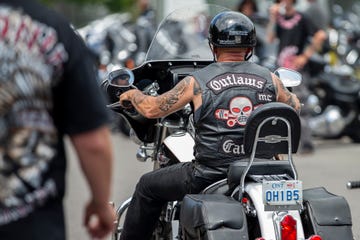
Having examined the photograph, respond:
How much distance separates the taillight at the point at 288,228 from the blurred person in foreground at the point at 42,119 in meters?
1.47

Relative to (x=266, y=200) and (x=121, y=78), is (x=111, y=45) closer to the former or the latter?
(x=121, y=78)

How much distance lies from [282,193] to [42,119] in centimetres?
173

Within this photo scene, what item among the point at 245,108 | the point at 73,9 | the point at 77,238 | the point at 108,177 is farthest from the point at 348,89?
the point at 73,9

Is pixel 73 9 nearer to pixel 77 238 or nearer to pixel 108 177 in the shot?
pixel 77 238

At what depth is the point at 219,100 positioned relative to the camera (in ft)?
17.9

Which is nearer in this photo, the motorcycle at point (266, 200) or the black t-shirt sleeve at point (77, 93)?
the black t-shirt sleeve at point (77, 93)

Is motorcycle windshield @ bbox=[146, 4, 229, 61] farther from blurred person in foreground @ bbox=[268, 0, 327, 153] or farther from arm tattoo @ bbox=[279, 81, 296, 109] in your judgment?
blurred person in foreground @ bbox=[268, 0, 327, 153]

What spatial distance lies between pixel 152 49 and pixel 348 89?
25.6 feet

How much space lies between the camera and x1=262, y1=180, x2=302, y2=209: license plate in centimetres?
489

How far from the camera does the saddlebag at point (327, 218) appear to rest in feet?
16.4

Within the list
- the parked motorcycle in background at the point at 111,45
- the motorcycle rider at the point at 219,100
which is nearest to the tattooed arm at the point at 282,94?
the motorcycle rider at the point at 219,100

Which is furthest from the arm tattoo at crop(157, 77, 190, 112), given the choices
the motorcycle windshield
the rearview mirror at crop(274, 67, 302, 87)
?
the motorcycle windshield

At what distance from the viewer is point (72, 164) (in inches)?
514

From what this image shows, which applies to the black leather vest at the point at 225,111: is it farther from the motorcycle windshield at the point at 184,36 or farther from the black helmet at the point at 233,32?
the motorcycle windshield at the point at 184,36
